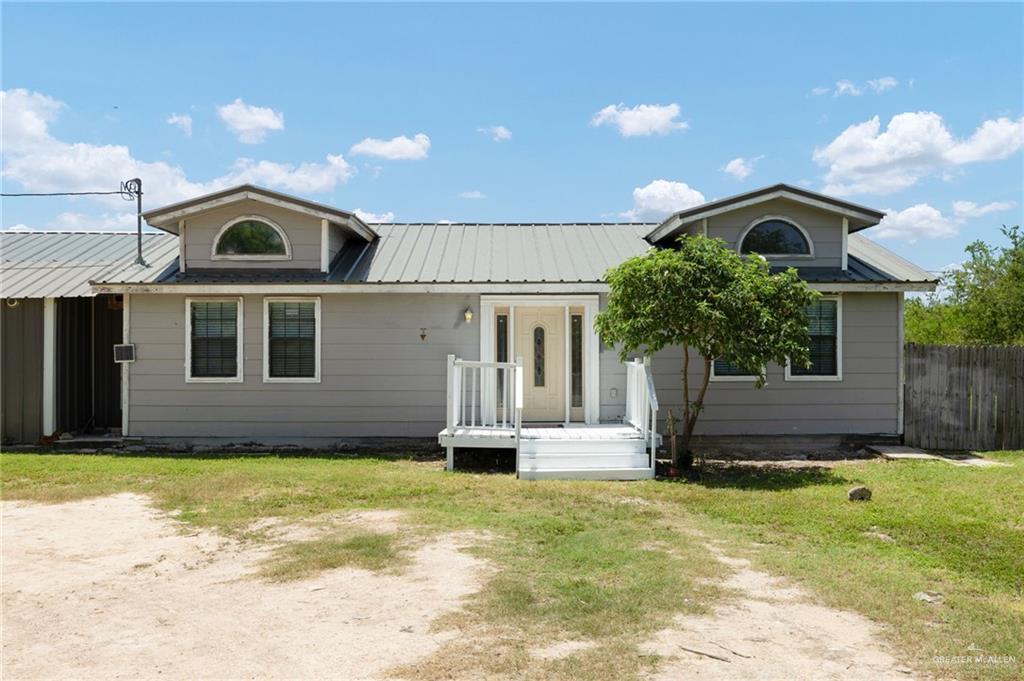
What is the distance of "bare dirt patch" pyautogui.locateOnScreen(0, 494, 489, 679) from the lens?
3746 mm

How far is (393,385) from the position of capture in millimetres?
11055

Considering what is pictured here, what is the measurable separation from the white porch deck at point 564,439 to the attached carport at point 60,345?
5457mm

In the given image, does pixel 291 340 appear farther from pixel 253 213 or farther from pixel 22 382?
pixel 22 382

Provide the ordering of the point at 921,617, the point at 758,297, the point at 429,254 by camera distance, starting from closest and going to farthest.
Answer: the point at 921,617 → the point at 758,297 → the point at 429,254

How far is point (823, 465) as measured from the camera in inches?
392

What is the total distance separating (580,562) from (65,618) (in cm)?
331

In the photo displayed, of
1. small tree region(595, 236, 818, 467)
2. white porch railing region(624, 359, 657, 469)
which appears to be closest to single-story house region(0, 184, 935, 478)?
white porch railing region(624, 359, 657, 469)

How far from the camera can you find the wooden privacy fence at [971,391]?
11305 millimetres

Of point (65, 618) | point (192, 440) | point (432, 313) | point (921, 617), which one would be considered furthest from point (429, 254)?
point (921, 617)

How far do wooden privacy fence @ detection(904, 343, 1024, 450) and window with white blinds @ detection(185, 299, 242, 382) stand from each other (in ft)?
33.6

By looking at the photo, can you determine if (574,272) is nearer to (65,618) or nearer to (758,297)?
(758,297)

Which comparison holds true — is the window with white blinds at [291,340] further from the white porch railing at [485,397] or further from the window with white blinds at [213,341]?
the white porch railing at [485,397]

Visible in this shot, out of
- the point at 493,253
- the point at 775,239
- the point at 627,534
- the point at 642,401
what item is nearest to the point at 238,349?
the point at 493,253

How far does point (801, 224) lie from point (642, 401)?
4021 millimetres
